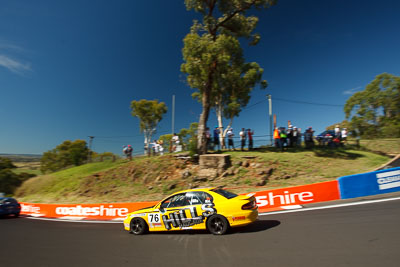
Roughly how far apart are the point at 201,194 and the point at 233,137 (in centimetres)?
1197

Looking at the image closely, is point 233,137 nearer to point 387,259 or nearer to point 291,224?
point 291,224

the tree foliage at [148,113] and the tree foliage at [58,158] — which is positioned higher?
the tree foliage at [148,113]

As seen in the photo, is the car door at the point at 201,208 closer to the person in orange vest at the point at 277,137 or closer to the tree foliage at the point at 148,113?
the person in orange vest at the point at 277,137

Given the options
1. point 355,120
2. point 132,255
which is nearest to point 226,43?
point 132,255

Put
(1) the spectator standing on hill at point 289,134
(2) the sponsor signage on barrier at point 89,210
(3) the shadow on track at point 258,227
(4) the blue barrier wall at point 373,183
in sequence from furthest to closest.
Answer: (1) the spectator standing on hill at point 289,134
(2) the sponsor signage on barrier at point 89,210
(4) the blue barrier wall at point 373,183
(3) the shadow on track at point 258,227

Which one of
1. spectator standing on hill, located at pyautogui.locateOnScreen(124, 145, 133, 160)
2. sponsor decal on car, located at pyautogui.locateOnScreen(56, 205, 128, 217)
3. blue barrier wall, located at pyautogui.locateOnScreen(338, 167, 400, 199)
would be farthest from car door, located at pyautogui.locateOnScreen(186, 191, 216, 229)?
spectator standing on hill, located at pyautogui.locateOnScreen(124, 145, 133, 160)

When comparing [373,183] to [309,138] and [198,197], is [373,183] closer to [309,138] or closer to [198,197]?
[198,197]

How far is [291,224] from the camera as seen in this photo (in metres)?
6.32

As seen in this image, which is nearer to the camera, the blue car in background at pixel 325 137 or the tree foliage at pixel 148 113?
the blue car in background at pixel 325 137

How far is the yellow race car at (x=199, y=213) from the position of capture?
5.94 m

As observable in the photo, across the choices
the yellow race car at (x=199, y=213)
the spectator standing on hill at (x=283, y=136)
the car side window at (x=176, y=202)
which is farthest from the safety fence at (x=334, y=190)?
the spectator standing on hill at (x=283, y=136)

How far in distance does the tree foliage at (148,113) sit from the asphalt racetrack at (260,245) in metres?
32.7

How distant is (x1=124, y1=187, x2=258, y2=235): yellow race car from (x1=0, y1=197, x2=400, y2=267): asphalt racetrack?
302 millimetres

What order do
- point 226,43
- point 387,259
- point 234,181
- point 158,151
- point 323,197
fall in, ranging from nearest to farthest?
point 387,259, point 323,197, point 234,181, point 226,43, point 158,151
